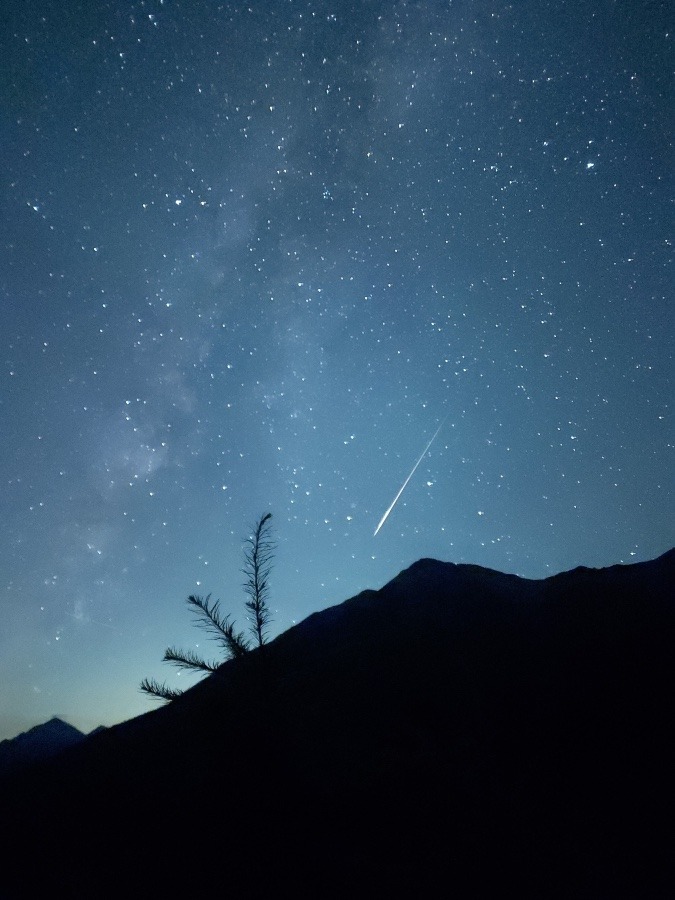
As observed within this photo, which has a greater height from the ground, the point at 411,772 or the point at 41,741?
the point at 41,741

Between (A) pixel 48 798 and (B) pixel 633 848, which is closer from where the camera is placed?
(B) pixel 633 848

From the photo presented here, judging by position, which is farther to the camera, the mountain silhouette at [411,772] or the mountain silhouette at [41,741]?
the mountain silhouette at [41,741]

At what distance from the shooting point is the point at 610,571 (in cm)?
886

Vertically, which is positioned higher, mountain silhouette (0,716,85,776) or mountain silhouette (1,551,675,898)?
mountain silhouette (0,716,85,776)

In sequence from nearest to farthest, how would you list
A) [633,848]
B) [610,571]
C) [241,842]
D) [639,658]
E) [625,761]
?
[633,848], [241,842], [625,761], [639,658], [610,571]

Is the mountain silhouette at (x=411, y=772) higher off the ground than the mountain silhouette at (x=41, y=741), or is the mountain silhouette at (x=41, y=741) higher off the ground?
the mountain silhouette at (x=41, y=741)

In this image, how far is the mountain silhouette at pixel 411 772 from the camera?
14.1 feet

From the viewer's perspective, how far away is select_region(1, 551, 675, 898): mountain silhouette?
4312mm

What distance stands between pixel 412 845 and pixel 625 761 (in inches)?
112

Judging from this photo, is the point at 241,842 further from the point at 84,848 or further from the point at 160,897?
the point at 84,848

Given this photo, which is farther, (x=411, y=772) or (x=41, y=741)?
(x=41, y=741)

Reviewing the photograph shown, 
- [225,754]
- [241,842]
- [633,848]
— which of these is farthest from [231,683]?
[633,848]

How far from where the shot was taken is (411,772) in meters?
5.33

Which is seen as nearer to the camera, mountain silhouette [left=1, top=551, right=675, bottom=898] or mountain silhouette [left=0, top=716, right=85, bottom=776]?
mountain silhouette [left=1, top=551, right=675, bottom=898]
